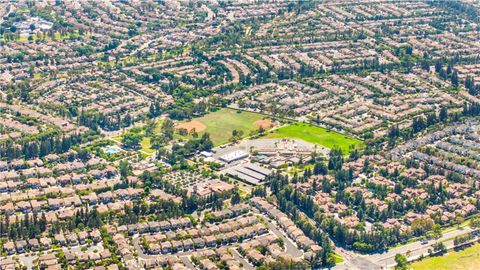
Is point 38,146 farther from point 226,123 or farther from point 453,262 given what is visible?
point 453,262

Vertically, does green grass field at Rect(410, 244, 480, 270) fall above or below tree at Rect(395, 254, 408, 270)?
below

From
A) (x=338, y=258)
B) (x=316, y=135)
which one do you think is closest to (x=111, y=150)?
(x=316, y=135)

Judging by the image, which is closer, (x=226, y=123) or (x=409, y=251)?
(x=409, y=251)

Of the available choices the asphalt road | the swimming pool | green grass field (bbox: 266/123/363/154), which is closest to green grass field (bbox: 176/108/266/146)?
green grass field (bbox: 266/123/363/154)

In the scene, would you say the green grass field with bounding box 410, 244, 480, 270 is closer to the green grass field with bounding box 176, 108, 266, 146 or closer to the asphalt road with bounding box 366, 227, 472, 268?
the asphalt road with bounding box 366, 227, 472, 268

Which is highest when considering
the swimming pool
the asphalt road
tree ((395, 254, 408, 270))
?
tree ((395, 254, 408, 270))

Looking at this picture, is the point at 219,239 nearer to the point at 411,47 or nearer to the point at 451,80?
the point at 451,80

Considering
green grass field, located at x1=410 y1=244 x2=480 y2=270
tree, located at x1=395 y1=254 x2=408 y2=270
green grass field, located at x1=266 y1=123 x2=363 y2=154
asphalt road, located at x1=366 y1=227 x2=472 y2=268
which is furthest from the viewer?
green grass field, located at x1=266 y1=123 x2=363 y2=154
